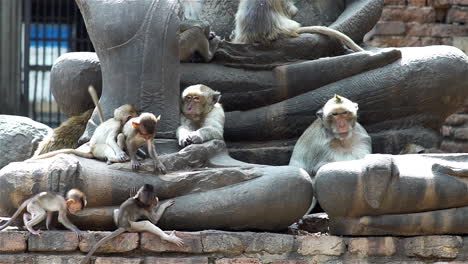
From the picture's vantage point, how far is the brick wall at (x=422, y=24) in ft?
54.6

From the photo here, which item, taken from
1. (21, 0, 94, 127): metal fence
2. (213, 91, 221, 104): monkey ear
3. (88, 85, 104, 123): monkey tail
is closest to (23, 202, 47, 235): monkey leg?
(88, 85, 104, 123): monkey tail

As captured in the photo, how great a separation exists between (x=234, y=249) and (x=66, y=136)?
1.63 m

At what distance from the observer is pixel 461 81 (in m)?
10.2

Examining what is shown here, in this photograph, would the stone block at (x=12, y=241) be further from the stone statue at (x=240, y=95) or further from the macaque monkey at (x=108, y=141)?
the macaque monkey at (x=108, y=141)

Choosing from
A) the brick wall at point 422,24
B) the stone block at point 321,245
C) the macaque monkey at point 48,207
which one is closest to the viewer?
the macaque monkey at point 48,207

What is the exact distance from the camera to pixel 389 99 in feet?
33.6

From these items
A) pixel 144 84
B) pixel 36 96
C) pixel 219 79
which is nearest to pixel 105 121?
pixel 144 84

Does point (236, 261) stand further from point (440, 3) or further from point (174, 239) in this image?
point (440, 3)

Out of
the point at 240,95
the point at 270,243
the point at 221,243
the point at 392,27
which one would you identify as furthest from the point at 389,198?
the point at 392,27

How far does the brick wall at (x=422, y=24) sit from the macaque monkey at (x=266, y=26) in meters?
6.10

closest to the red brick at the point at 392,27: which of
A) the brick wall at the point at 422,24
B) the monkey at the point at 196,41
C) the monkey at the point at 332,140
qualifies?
the brick wall at the point at 422,24

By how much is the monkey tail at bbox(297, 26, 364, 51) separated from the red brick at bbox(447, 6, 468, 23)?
653 centimetres

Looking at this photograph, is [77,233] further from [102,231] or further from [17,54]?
[17,54]

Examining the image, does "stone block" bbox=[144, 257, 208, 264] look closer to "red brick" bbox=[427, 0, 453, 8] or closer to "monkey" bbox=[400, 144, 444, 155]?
"monkey" bbox=[400, 144, 444, 155]
